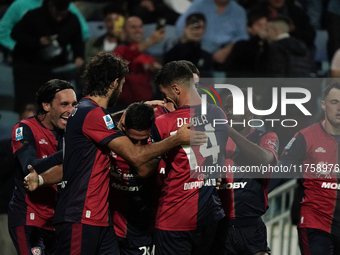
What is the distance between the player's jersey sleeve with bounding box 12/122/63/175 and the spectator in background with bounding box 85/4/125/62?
2.82 metres

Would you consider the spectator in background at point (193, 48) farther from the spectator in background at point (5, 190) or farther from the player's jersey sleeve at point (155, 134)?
the player's jersey sleeve at point (155, 134)

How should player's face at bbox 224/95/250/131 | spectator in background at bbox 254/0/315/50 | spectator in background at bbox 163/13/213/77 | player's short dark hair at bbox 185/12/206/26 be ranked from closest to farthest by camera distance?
player's face at bbox 224/95/250/131
spectator in background at bbox 163/13/213/77
player's short dark hair at bbox 185/12/206/26
spectator in background at bbox 254/0/315/50

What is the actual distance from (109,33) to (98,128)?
385 centimetres

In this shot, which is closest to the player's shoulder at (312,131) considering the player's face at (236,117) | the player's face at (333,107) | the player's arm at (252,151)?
the player's face at (333,107)

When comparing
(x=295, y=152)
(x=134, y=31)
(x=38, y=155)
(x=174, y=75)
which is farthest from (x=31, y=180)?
(x=134, y=31)

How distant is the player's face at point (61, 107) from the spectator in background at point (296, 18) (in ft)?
13.5

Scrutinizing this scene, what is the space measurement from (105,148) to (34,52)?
11.0 ft

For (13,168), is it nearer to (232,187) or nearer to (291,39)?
(232,187)

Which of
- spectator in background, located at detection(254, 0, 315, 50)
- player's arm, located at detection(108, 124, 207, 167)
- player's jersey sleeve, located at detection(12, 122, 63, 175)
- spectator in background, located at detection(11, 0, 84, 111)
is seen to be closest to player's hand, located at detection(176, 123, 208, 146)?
player's arm, located at detection(108, 124, 207, 167)

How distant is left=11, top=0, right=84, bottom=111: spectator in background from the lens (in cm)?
668

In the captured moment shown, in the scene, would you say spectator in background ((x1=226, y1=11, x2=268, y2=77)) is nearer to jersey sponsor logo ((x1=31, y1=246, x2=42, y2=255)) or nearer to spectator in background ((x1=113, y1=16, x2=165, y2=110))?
spectator in background ((x1=113, y1=16, x2=165, y2=110))

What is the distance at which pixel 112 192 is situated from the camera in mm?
4398

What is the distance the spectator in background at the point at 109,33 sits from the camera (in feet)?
23.6

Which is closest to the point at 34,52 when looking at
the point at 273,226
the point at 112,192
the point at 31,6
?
the point at 31,6
